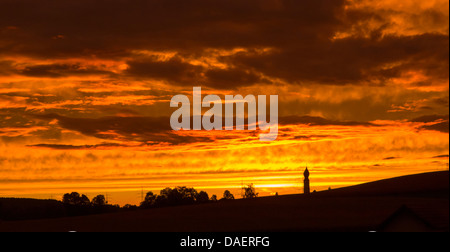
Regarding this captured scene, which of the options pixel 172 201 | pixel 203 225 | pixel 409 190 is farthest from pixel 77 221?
pixel 172 201

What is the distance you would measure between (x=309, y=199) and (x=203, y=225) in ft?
103

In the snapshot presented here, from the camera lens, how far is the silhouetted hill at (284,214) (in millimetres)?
86125

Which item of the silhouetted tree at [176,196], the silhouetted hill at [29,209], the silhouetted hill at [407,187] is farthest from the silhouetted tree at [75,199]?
the silhouetted hill at [407,187]

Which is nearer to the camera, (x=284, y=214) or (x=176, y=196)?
(x=284, y=214)

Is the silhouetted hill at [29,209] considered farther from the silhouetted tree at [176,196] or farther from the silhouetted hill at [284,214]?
the silhouetted hill at [284,214]

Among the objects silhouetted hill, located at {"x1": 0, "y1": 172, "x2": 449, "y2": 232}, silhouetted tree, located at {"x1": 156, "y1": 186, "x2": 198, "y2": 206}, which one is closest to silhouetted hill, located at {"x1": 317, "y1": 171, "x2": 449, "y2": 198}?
silhouetted hill, located at {"x1": 0, "y1": 172, "x2": 449, "y2": 232}

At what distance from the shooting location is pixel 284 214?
97062mm

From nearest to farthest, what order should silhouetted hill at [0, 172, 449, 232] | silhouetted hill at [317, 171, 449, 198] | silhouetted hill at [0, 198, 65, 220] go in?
silhouetted hill at [0, 172, 449, 232], silhouetted hill at [317, 171, 449, 198], silhouetted hill at [0, 198, 65, 220]

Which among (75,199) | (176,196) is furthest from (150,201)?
(75,199)

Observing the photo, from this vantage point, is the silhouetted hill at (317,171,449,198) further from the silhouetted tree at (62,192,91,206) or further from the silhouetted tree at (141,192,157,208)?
the silhouetted tree at (62,192,91,206)

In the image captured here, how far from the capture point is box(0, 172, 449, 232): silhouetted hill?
283 feet

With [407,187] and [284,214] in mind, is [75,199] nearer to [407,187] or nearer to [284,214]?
[284,214]
